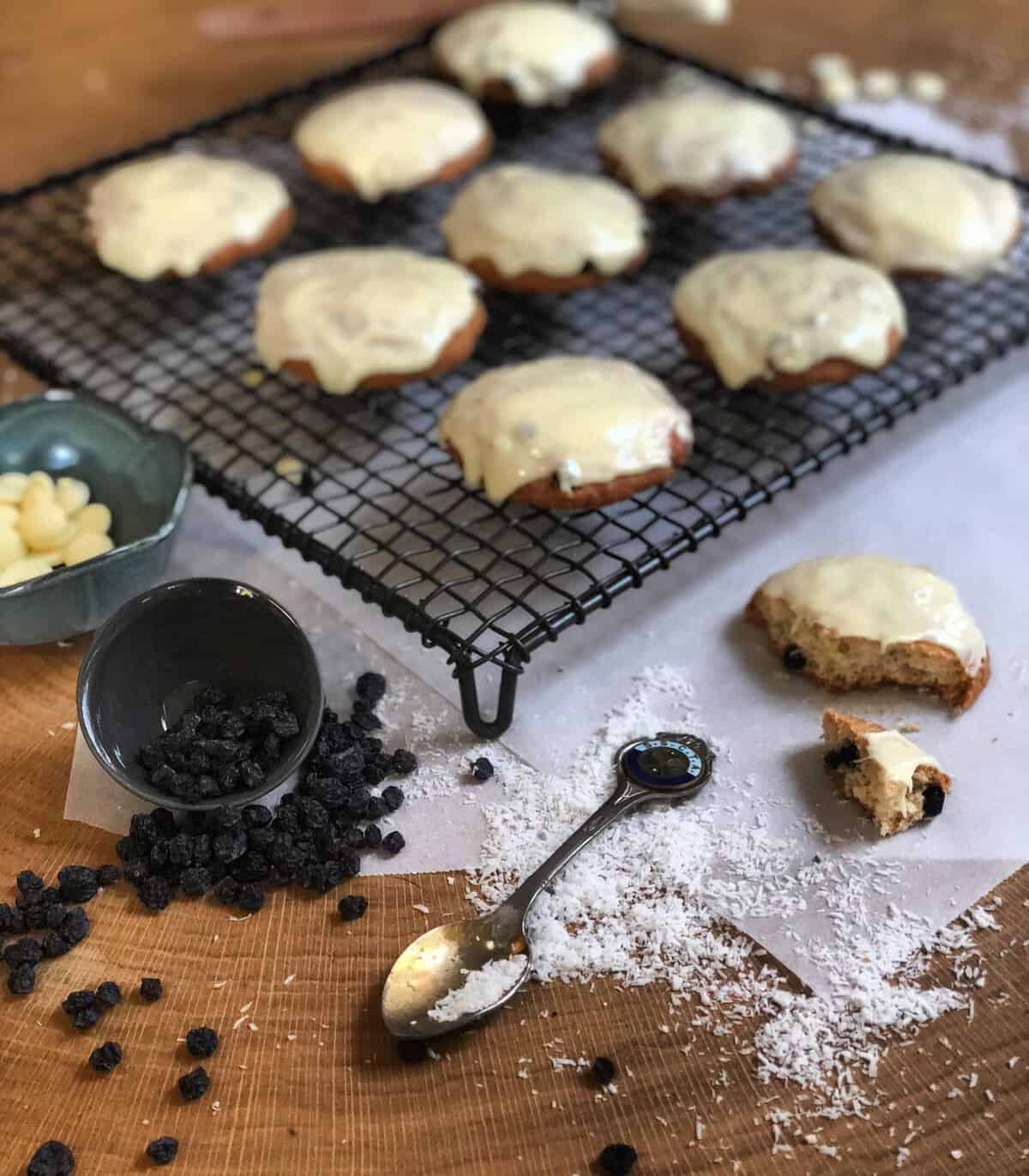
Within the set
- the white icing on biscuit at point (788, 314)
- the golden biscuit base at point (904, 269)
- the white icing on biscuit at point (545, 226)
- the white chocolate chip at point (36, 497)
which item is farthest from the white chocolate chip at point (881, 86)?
the white chocolate chip at point (36, 497)

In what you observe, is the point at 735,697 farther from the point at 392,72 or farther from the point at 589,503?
the point at 392,72

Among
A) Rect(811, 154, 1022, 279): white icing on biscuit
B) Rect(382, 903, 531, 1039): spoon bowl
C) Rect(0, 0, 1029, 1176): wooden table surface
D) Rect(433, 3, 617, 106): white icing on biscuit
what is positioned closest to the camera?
Rect(0, 0, 1029, 1176): wooden table surface

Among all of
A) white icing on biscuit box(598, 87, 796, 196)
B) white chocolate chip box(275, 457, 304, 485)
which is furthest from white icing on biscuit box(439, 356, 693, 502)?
white icing on biscuit box(598, 87, 796, 196)

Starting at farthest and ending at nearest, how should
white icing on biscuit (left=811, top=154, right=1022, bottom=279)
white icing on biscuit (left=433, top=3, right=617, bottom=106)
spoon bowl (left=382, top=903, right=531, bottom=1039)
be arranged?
1. white icing on biscuit (left=433, top=3, right=617, bottom=106)
2. white icing on biscuit (left=811, top=154, right=1022, bottom=279)
3. spoon bowl (left=382, top=903, right=531, bottom=1039)

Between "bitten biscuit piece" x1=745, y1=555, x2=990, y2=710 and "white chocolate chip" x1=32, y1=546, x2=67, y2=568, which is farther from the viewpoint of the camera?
"white chocolate chip" x1=32, y1=546, x2=67, y2=568

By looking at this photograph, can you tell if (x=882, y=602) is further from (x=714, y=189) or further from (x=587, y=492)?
(x=714, y=189)

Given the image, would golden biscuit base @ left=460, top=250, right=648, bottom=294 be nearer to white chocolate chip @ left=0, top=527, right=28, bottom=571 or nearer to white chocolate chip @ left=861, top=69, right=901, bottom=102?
white chocolate chip @ left=0, top=527, right=28, bottom=571

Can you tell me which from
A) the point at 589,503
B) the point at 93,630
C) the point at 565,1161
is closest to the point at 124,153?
the point at 93,630
